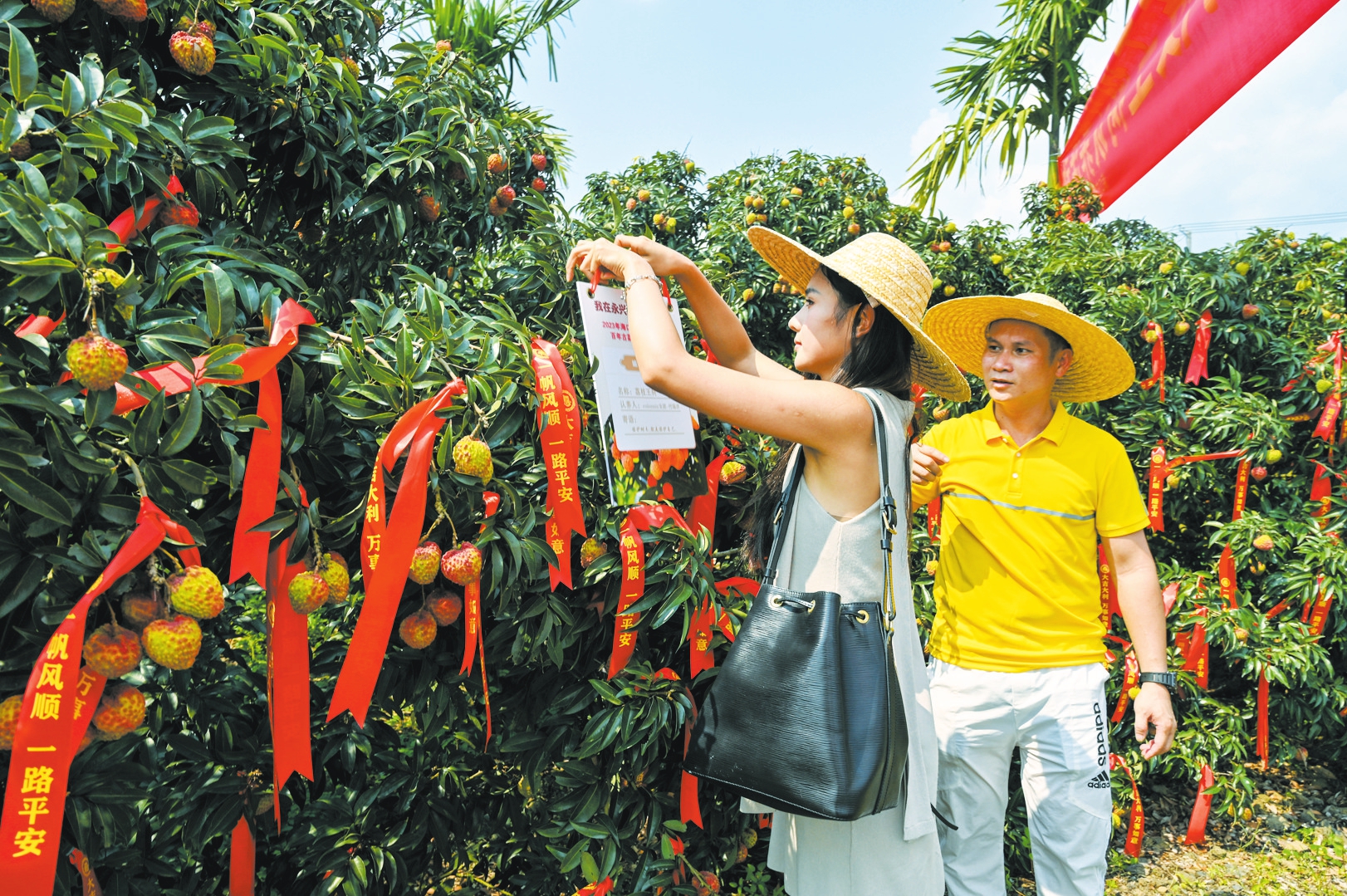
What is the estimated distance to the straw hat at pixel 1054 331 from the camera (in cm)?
192

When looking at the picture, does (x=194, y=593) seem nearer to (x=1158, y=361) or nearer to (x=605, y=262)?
(x=605, y=262)

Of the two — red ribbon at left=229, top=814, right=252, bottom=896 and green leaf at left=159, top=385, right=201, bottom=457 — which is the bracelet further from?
red ribbon at left=229, top=814, right=252, bottom=896

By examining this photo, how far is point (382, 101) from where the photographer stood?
1834 millimetres

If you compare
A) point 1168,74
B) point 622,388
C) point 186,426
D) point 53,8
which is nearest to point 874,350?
point 622,388

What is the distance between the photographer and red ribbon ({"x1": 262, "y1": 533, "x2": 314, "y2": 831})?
3.73 ft

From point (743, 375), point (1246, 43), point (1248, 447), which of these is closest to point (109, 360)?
point (743, 375)

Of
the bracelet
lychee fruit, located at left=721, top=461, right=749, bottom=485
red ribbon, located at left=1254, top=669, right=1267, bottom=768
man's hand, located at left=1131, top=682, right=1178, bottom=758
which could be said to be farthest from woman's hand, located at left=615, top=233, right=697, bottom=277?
red ribbon, located at left=1254, top=669, right=1267, bottom=768

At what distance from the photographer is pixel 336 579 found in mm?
1153

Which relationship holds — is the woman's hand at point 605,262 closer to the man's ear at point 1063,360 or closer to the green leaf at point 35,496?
the green leaf at point 35,496

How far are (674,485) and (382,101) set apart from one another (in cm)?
113

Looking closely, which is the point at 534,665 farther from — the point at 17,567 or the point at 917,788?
the point at 17,567

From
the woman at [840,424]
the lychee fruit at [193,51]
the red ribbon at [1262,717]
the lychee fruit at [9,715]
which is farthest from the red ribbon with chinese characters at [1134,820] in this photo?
the lychee fruit at [193,51]

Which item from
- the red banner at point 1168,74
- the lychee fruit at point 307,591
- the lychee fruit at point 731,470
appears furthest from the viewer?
the red banner at point 1168,74

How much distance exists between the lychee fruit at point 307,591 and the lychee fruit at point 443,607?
0.17 metres
